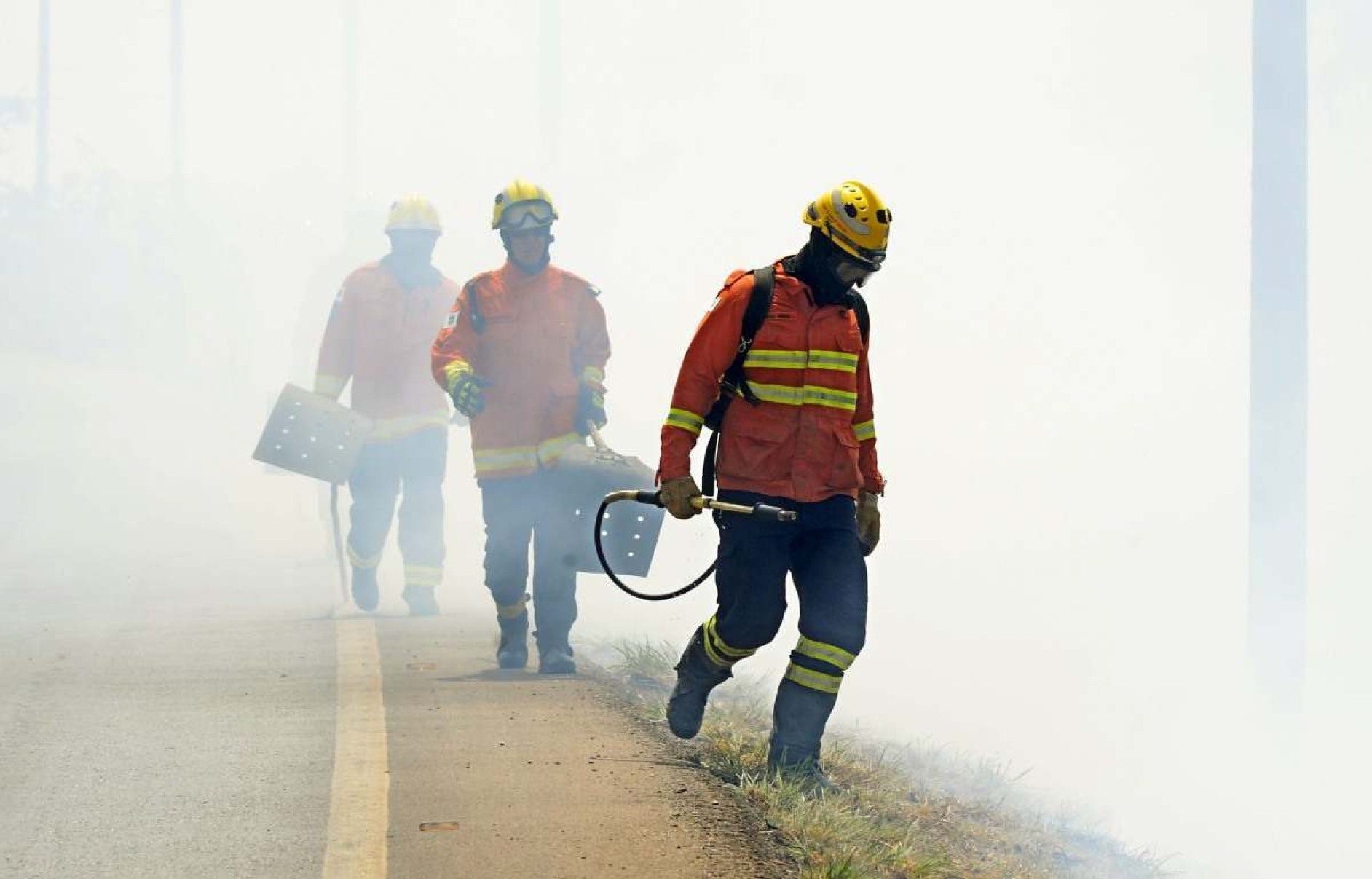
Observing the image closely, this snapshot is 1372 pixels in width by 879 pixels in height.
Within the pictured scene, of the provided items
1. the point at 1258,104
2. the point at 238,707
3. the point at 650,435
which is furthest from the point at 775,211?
the point at 238,707

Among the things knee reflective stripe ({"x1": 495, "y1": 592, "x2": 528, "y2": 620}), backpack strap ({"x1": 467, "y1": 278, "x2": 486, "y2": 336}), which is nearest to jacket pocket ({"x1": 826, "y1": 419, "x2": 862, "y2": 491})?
knee reflective stripe ({"x1": 495, "y1": 592, "x2": 528, "y2": 620})

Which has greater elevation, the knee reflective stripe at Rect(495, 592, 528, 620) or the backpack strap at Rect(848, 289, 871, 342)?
the backpack strap at Rect(848, 289, 871, 342)

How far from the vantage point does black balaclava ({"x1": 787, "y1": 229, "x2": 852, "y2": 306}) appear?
5.81 m

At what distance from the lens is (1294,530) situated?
1386cm

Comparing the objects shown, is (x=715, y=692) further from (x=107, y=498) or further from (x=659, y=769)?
Result: (x=107, y=498)

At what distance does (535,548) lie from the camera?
8852 mm

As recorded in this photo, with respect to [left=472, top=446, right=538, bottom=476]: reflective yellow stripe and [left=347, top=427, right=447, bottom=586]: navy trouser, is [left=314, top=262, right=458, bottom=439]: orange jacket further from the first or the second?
[left=472, top=446, right=538, bottom=476]: reflective yellow stripe

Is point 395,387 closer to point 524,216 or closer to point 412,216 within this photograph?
point 412,216

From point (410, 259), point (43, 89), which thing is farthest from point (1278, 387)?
point (43, 89)

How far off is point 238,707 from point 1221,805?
9.27m

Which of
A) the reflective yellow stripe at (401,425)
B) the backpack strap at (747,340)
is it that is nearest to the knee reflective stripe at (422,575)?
the reflective yellow stripe at (401,425)

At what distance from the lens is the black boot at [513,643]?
28.6 feet

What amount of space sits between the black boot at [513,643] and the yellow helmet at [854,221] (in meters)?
3.57

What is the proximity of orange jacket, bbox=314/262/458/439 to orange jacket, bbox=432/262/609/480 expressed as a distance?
3.10 metres
